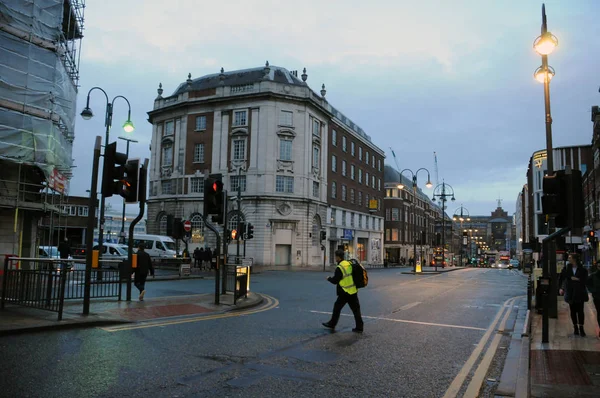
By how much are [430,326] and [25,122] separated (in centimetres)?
1451

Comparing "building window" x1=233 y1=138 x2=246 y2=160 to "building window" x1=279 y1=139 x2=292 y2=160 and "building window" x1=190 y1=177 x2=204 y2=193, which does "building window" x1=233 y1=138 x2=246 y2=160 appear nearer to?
"building window" x1=279 y1=139 x2=292 y2=160

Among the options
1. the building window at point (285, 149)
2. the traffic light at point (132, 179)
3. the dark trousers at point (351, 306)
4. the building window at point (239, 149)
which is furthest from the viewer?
the building window at point (239, 149)

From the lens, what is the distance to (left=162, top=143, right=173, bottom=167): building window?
169 ft

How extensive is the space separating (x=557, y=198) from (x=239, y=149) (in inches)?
1622

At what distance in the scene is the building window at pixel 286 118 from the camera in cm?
4691

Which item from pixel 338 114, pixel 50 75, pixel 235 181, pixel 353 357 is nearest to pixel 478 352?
pixel 353 357

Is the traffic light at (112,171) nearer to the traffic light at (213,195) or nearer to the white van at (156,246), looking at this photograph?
the traffic light at (213,195)

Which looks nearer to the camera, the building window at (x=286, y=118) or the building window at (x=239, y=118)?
the building window at (x=286, y=118)

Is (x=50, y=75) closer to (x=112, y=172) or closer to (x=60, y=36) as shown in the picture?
(x=60, y=36)

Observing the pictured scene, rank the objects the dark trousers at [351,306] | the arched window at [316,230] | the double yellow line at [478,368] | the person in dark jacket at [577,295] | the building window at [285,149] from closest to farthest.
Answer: the double yellow line at [478,368]
the person in dark jacket at [577,295]
the dark trousers at [351,306]
the building window at [285,149]
the arched window at [316,230]

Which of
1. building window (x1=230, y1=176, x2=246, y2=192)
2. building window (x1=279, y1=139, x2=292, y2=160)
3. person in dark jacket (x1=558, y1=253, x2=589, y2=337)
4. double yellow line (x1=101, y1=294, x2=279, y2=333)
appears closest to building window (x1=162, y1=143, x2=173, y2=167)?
building window (x1=230, y1=176, x2=246, y2=192)

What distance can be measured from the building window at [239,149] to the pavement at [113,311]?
110 feet

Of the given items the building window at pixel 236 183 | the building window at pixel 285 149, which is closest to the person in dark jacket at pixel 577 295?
the building window at pixel 285 149

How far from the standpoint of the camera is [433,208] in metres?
110
